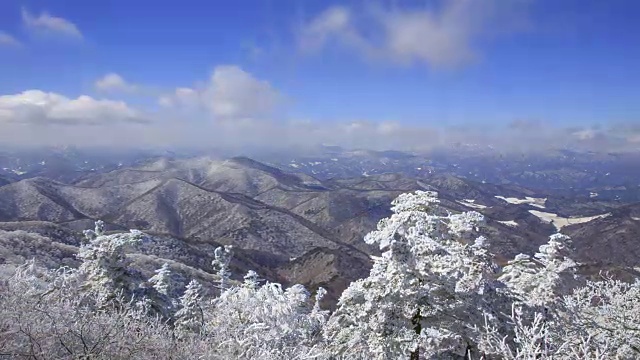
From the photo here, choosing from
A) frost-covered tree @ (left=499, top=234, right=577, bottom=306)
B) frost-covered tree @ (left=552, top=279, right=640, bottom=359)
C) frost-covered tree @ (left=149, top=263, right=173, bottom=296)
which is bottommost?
frost-covered tree @ (left=149, top=263, right=173, bottom=296)

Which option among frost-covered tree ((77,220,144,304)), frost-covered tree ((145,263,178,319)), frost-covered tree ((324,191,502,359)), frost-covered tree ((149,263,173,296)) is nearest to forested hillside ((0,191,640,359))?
frost-covered tree ((324,191,502,359))

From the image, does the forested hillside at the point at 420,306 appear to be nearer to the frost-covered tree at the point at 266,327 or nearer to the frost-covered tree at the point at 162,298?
the frost-covered tree at the point at 266,327

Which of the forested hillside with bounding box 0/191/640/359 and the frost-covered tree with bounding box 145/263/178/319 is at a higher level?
the forested hillside with bounding box 0/191/640/359

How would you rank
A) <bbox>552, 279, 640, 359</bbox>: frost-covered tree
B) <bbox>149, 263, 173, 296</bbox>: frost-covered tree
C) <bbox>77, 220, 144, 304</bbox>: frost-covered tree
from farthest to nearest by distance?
<bbox>149, 263, 173, 296</bbox>: frost-covered tree → <bbox>77, 220, 144, 304</bbox>: frost-covered tree → <bbox>552, 279, 640, 359</bbox>: frost-covered tree

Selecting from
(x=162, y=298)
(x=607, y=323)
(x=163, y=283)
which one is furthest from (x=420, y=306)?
(x=163, y=283)

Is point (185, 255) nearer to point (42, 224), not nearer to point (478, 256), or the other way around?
point (42, 224)

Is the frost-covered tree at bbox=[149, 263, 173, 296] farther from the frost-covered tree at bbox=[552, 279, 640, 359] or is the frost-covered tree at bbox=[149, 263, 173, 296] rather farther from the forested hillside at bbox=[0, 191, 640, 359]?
the frost-covered tree at bbox=[552, 279, 640, 359]

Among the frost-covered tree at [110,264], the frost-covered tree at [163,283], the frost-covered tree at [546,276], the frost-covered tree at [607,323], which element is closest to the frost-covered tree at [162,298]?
the frost-covered tree at [163,283]
